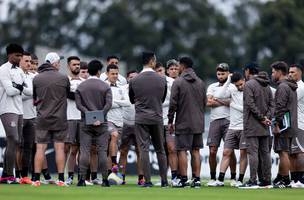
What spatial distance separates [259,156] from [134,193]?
3.92 m

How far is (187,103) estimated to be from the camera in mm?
22953

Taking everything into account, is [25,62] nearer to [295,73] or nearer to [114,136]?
[114,136]

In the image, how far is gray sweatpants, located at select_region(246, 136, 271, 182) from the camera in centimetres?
2256

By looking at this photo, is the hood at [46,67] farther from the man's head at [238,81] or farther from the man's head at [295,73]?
the man's head at [295,73]

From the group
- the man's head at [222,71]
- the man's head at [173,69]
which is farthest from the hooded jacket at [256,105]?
the man's head at [173,69]

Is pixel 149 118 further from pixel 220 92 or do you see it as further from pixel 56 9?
pixel 56 9

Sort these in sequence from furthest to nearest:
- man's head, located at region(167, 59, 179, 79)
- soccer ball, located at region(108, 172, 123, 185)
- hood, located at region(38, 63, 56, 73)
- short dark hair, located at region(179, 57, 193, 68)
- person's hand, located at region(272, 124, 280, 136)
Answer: man's head, located at region(167, 59, 179, 79), soccer ball, located at region(108, 172, 123, 185), person's hand, located at region(272, 124, 280, 136), short dark hair, located at region(179, 57, 193, 68), hood, located at region(38, 63, 56, 73)

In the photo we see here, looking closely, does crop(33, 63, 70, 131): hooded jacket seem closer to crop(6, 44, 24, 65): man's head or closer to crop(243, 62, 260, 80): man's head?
crop(6, 44, 24, 65): man's head

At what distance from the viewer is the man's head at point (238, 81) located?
2409 cm

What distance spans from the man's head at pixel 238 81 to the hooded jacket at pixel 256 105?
4.07 feet

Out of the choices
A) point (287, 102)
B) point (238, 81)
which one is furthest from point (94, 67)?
point (287, 102)

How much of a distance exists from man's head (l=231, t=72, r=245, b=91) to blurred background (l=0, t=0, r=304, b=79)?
6068 centimetres

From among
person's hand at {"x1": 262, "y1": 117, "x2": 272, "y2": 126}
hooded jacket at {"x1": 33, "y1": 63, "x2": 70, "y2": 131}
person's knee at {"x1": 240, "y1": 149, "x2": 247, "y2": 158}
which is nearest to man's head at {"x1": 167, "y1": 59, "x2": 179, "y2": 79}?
person's knee at {"x1": 240, "y1": 149, "x2": 247, "y2": 158}

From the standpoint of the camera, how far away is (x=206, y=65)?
289 feet
